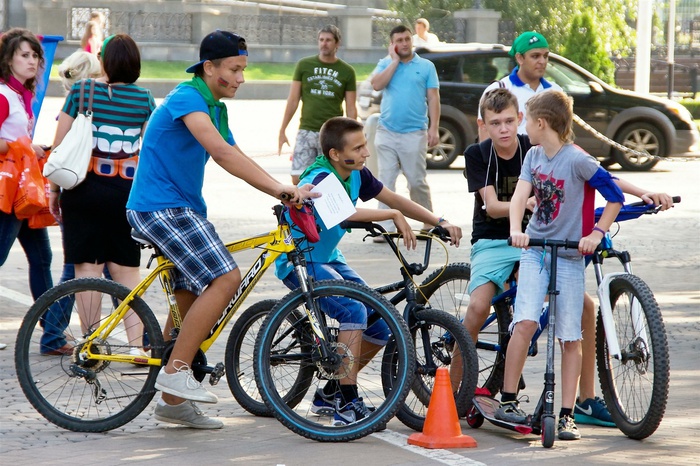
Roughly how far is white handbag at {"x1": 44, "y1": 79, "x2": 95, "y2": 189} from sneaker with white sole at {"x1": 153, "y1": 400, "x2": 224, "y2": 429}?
1.65m

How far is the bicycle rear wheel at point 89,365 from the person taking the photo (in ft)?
19.6

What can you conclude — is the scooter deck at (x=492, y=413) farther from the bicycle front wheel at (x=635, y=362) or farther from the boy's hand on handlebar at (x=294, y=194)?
the boy's hand on handlebar at (x=294, y=194)

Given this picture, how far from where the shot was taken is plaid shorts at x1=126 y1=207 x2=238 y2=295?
19.1 feet

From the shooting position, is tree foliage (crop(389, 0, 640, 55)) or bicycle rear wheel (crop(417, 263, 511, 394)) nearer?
bicycle rear wheel (crop(417, 263, 511, 394))

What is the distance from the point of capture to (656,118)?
19141 millimetres

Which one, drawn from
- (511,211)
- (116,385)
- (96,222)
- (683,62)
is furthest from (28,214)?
(683,62)

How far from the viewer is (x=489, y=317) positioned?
20.7ft

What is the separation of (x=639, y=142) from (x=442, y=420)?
47.0 feet

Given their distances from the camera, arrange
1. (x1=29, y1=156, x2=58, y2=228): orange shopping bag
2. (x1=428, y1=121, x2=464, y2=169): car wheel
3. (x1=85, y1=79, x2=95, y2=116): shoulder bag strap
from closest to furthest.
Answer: (x1=85, y1=79, x2=95, y2=116): shoulder bag strap → (x1=29, y1=156, x2=58, y2=228): orange shopping bag → (x1=428, y1=121, x2=464, y2=169): car wheel

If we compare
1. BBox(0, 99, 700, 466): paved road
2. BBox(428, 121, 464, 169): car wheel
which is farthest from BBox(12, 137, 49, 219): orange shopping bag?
BBox(428, 121, 464, 169): car wheel

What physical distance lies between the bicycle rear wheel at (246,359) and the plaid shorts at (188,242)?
0.43m

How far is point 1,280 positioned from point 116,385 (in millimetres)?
4360

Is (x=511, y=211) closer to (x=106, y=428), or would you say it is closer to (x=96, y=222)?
(x=106, y=428)

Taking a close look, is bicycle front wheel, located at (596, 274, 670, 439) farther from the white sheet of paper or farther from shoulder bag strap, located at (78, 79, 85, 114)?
shoulder bag strap, located at (78, 79, 85, 114)
